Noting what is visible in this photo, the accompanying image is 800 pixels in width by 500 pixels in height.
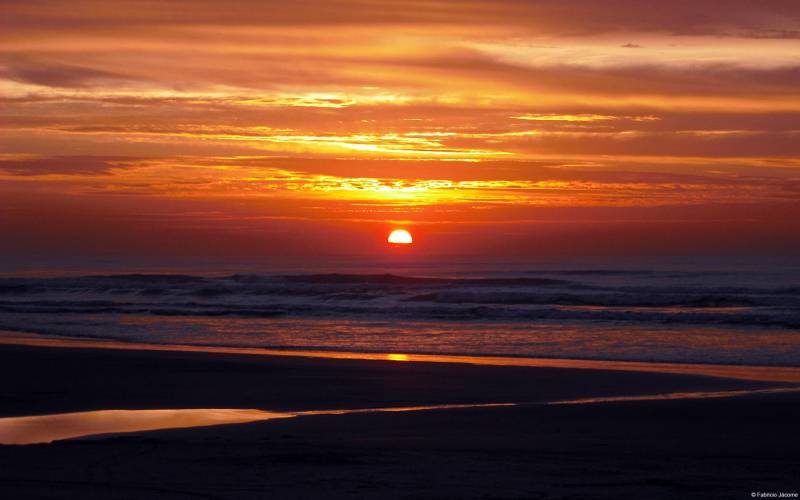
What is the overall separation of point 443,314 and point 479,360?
1302cm

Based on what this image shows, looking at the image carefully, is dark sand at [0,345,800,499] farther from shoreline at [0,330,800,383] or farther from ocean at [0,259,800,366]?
ocean at [0,259,800,366]

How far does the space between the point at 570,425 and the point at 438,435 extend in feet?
5.66

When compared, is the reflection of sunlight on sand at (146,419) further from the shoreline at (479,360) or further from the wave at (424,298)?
the wave at (424,298)

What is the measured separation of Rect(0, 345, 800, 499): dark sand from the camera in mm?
7535

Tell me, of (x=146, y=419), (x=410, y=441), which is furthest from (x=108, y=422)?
(x=410, y=441)

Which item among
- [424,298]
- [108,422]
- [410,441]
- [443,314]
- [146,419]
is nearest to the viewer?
[410,441]

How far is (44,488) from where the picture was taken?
24.1 ft

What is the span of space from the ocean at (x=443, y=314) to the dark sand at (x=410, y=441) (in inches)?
219

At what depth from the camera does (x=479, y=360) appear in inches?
738

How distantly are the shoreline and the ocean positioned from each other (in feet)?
2.50

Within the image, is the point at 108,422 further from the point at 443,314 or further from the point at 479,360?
the point at 443,314

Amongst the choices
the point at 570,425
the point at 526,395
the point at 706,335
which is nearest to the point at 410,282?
the point at 706,335

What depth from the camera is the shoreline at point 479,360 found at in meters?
16.6

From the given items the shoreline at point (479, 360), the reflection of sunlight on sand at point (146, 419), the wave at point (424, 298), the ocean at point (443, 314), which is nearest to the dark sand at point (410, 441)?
→ the reflection of sunlight on sand at point (146, 419)
